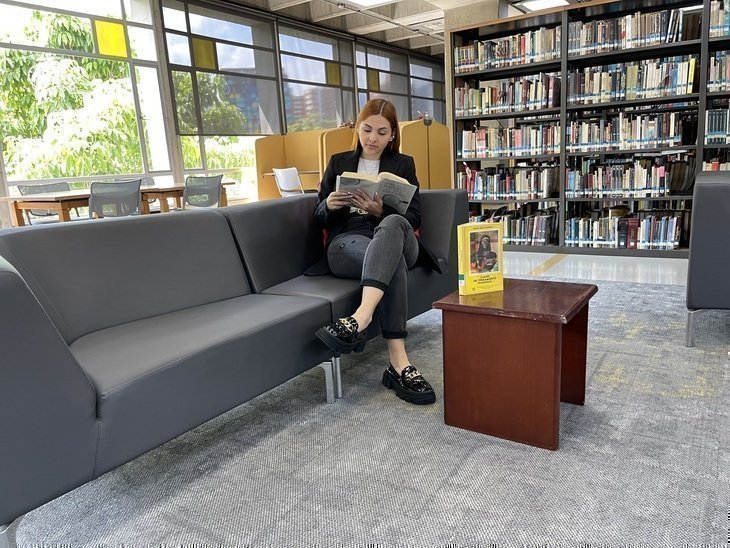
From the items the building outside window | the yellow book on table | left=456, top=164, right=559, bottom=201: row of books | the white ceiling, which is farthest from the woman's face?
the white ceiling

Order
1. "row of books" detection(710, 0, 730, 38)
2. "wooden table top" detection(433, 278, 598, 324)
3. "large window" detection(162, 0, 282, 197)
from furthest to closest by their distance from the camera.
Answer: "large window" detection(162, 0, 282, 197)
"row of books" detection(710, 0, 730, 38)
"wooden table top" detection(433, 278, 598, 324)

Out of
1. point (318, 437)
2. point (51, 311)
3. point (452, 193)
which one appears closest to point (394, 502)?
point (318, 437)

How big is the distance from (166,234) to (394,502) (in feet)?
3.78

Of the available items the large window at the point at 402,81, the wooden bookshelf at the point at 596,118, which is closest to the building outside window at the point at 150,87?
the large window at the point at 402,81

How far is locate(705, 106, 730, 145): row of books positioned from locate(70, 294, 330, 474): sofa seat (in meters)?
3.57

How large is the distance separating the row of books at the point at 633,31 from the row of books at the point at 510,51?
156mm

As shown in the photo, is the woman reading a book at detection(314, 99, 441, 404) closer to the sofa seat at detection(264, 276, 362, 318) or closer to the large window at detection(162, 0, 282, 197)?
the sofa seat at detection(264, 276, 362, 318)

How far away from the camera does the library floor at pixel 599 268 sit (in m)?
3.56

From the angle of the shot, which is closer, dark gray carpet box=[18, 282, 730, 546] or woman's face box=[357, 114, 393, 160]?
dark gray carpet box=[18, 282, 730, 546]

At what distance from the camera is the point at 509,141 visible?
4.74 meters

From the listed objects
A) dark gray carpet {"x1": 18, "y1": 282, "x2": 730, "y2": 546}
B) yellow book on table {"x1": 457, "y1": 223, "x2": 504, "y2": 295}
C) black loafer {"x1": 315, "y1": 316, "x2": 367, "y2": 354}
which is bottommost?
dark gray carpet {"x1": 18, "y1": 282, "x2": 730, "y2": 546}

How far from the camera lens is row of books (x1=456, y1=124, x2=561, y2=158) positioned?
4582 mm

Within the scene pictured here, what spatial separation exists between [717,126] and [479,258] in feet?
10.9

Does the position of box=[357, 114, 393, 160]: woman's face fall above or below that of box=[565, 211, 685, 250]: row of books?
above
